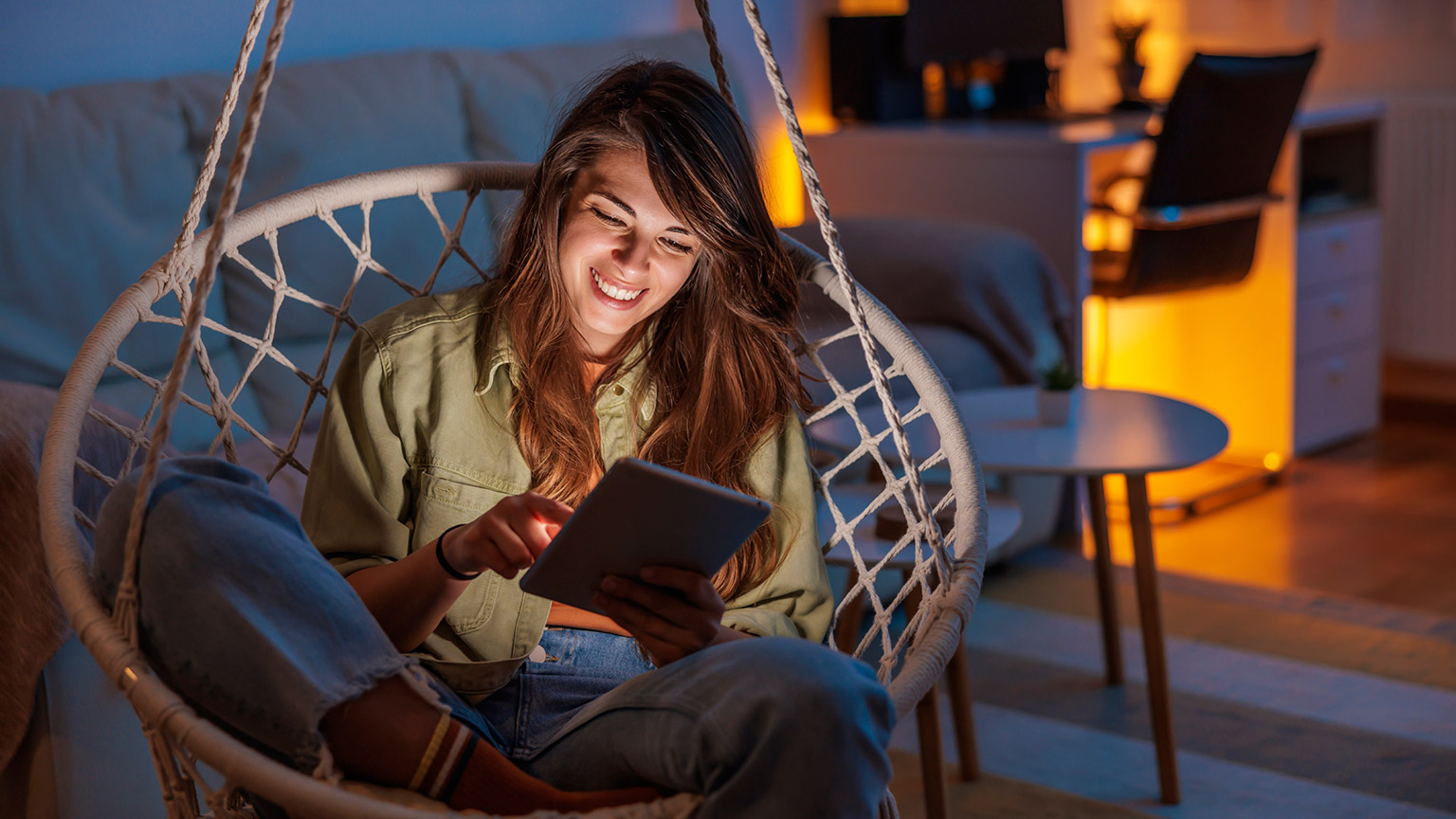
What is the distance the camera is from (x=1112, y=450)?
1.70 meters

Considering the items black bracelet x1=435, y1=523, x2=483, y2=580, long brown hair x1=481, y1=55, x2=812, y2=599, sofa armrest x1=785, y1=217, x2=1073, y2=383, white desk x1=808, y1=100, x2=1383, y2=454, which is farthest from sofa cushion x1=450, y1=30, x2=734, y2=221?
black bracelet x1=435, y1=523, x2=483, y2=580

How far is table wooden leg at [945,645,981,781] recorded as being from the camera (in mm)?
1636

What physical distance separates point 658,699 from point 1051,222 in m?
2.07

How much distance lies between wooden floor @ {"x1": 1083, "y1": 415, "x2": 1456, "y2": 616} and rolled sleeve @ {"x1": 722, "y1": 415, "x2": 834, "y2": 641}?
4.78 feet

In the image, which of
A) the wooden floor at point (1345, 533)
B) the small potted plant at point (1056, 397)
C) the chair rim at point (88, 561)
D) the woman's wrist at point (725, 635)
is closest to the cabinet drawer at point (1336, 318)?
the wooden floor at point (1345, 533)

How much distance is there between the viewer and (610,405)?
4.15ft

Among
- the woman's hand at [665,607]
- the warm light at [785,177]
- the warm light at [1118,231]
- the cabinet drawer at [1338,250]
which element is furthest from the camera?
the warm light at [1118,231]

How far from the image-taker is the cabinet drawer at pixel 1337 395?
3.21m

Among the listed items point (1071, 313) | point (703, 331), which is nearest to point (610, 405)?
point (703, 331)

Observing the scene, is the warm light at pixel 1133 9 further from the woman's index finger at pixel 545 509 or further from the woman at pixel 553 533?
the woman's index finger at pixel 545 509

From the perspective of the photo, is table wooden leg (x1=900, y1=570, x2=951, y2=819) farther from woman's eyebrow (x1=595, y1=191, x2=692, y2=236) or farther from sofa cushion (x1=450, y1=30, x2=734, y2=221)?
sofa cushion (x1=450, y1=30, x2=734, y2=221)

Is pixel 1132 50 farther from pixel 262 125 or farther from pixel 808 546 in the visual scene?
pixel 808 546

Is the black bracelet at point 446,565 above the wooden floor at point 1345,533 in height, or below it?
above

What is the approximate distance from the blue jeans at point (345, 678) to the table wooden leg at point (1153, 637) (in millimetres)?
887
